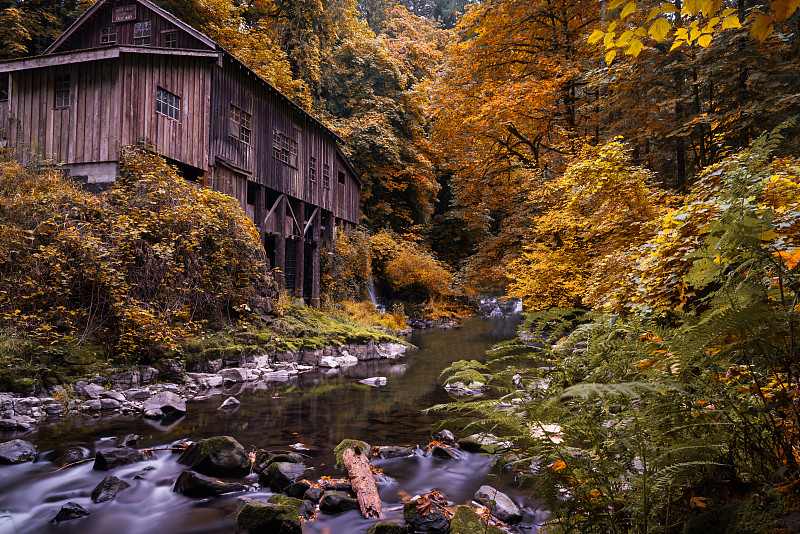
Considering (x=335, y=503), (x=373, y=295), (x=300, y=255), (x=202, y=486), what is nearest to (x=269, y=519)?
(x=335, y=503)

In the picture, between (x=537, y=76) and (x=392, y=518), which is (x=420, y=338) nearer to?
(x=537, y=76)

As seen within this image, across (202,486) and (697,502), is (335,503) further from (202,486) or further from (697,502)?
(697,502)

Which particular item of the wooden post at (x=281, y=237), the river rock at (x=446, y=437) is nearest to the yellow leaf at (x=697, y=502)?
the river rock at (x=446, y=437)

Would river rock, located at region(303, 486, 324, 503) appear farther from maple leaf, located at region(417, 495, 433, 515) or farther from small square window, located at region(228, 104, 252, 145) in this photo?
small square window, located at region(228, 104, 252, 145)

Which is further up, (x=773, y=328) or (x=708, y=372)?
(x=773, y=328)

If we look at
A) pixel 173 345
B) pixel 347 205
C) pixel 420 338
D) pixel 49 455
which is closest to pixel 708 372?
pixel 49 455

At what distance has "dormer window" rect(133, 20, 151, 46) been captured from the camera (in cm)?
1722

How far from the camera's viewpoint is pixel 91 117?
519 inches

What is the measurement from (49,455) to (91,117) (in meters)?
11.1

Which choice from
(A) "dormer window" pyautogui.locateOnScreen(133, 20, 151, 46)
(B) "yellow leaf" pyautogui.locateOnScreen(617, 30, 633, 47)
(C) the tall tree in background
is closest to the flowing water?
(B) "yellow leaf" pyautogui.locateOnScreen(617, 30, 633, 47)

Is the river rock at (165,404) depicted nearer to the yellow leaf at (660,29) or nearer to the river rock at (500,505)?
the river rock at (500,505)

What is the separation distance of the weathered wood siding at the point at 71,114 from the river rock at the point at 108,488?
10.8m

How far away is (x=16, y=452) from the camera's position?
5945 mm

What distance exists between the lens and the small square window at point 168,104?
44.7 ft
